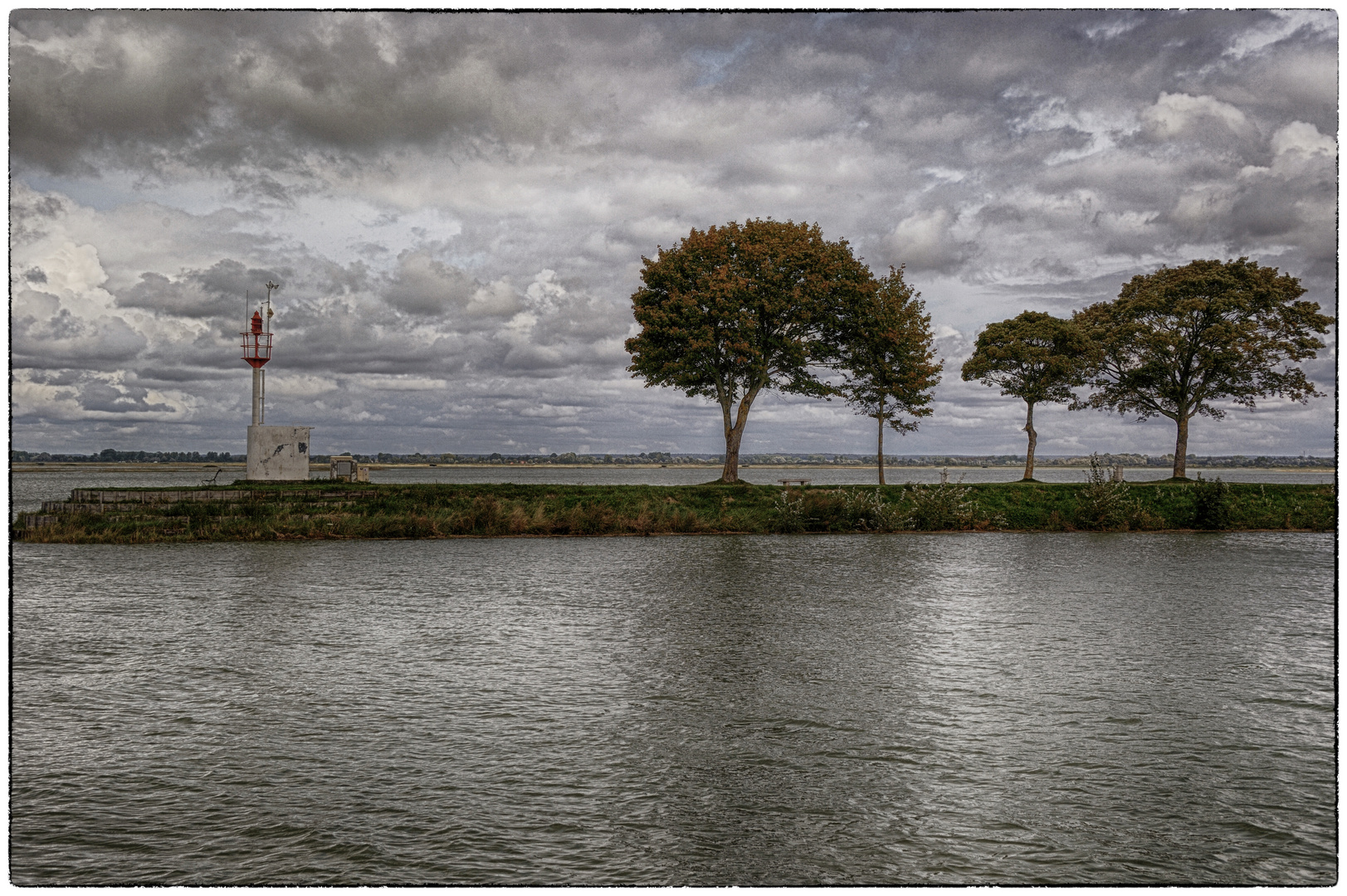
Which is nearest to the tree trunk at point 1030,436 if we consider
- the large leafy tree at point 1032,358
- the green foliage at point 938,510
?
the large leafy tree at point 1032,358

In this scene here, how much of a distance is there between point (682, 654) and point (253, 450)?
120 ft

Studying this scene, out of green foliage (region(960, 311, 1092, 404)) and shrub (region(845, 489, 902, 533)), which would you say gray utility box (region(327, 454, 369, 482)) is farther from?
green foliage (region(960, 311, 1092, 404))

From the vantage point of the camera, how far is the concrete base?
142 feet

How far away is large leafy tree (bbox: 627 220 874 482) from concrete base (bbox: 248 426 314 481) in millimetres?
16464

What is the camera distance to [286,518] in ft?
102

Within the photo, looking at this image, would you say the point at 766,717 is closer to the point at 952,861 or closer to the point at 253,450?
the point at 952,861

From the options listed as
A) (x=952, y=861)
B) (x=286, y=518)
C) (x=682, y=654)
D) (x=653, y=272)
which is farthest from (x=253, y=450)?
(x=952, y=861)

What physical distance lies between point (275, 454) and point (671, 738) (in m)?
39.4

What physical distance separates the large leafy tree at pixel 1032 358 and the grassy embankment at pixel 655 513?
19.3 m

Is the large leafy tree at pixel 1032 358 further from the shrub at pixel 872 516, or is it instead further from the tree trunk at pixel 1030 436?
the shrub at pixel 872 516

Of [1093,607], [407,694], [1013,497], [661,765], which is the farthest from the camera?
[1013,497]

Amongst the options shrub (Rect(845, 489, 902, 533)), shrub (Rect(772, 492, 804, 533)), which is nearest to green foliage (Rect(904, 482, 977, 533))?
shrub (Rect(845, 489, 902, 533))

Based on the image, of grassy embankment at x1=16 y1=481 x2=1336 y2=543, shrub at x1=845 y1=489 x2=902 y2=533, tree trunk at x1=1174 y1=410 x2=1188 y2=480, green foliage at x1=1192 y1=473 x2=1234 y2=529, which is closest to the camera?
grassy embankment at x1=16 y1=481 x2=1336 y2=543

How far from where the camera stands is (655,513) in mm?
34000
